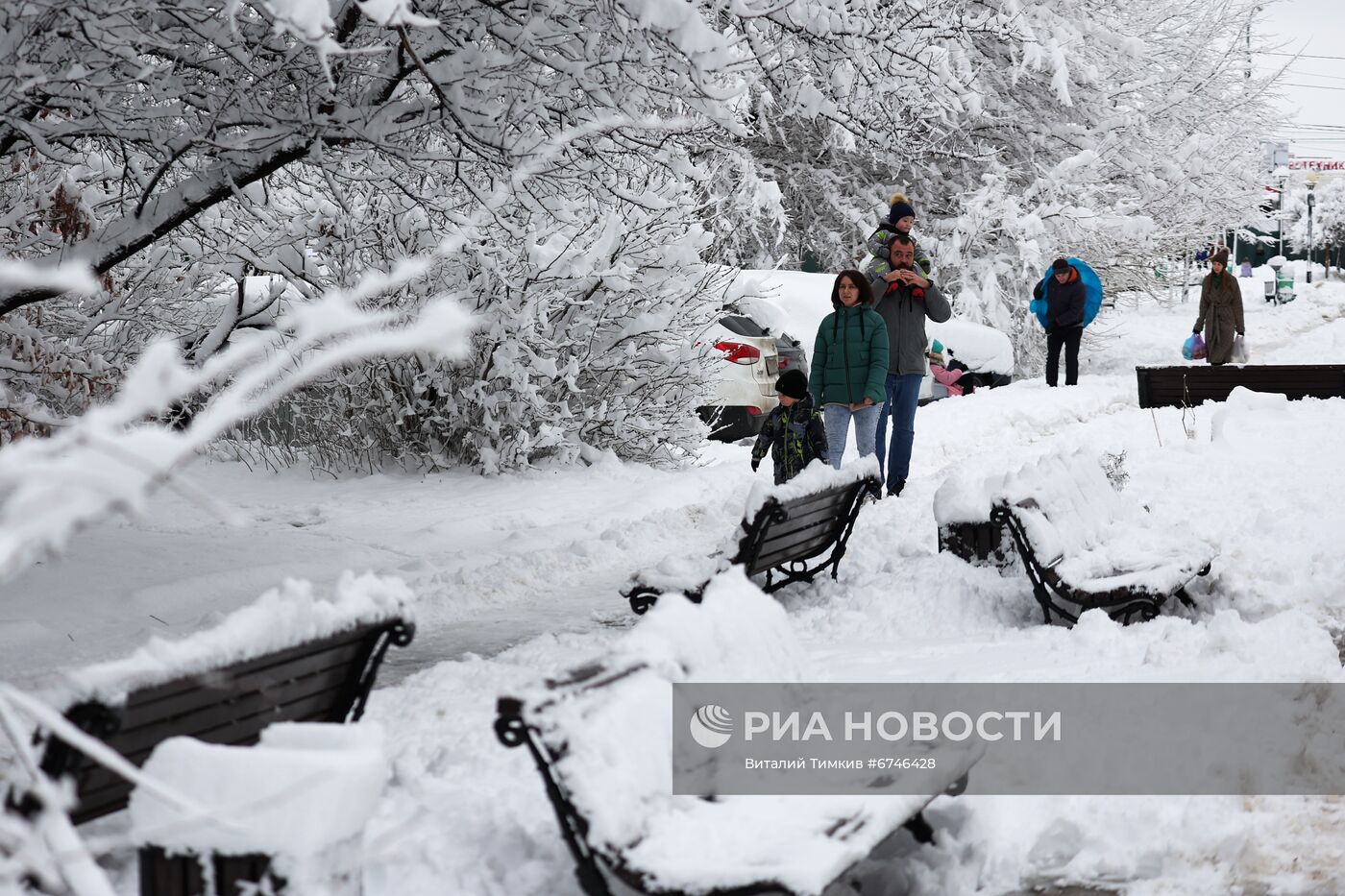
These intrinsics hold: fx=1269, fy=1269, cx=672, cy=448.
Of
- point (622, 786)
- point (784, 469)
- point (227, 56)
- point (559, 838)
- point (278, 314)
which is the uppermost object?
point (227, 56)

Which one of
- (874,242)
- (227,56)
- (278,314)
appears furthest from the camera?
(874,242)

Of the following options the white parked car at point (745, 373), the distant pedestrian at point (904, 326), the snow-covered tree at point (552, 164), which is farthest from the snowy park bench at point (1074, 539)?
the white parked car at point (745, 373)

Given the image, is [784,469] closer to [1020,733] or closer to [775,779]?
[1020,733]

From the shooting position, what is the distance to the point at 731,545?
600cm

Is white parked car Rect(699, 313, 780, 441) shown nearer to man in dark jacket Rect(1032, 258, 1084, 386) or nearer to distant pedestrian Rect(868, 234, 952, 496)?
distant pedestrian Rect(868, 234, 952, 496)

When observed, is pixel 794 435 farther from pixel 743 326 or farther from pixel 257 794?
pixel 257 794

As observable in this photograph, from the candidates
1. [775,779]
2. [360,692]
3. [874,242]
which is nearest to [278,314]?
[874,242]

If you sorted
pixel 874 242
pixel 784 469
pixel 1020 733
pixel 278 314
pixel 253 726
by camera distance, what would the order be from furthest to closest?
pixel 874 242
pixel 278 314
pixel 784 469
pixel 1020 733
pixel 253 726

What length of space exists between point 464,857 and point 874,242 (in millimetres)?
6873

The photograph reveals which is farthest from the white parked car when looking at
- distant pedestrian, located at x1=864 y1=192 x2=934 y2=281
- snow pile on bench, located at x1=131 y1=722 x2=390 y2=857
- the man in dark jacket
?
snow pile on bench, located at x1=131 y1=722 x2=390 y2=857

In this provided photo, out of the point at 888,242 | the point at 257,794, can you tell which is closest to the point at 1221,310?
the point at 888,242

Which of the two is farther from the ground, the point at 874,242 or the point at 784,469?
the point at 874,242

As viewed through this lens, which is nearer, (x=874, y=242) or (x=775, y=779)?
(x=775, y=779)

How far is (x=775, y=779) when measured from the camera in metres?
3.51
